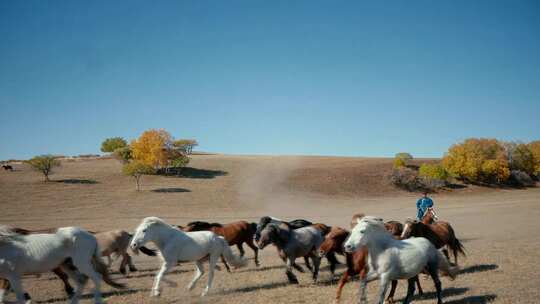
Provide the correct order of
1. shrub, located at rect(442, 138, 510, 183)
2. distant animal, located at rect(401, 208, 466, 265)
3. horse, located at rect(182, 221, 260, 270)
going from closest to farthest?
distant animal, located at rect(401, 208, 466, 265) < horse, located at rect(182, 221, 260, 270) < shrub, located at rect(442, 138, 510, 183)

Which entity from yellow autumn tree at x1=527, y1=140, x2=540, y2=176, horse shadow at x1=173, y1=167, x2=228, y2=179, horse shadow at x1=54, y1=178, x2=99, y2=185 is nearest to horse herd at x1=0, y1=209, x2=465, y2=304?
horse shadow at x1=54, y1=178, x2=99, y2=185

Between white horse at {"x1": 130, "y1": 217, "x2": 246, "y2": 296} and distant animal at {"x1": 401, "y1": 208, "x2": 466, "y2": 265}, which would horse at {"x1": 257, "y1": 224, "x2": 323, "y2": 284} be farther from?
→ distant animal at {"x1": 401, "y1": 208, "x2": 466, "y2": 265}

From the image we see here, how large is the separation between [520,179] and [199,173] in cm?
4963

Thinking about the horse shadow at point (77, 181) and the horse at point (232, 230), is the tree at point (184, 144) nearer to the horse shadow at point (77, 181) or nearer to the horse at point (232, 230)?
the horse shadow at point (77, 181)

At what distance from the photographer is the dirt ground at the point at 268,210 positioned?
8828mm

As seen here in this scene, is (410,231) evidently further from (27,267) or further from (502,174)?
(502,174)

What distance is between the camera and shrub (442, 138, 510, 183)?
57906 millimetres

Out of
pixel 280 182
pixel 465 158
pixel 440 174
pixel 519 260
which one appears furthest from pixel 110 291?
pixel 465 158


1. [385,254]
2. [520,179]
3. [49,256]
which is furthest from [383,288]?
[520,179]

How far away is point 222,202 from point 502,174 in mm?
43580

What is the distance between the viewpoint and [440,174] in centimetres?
5603

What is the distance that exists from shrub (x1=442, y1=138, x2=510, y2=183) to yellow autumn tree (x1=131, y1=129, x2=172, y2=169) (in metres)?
42.1

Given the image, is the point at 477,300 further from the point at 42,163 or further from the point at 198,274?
the point at 42,163

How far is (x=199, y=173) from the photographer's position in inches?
2432
